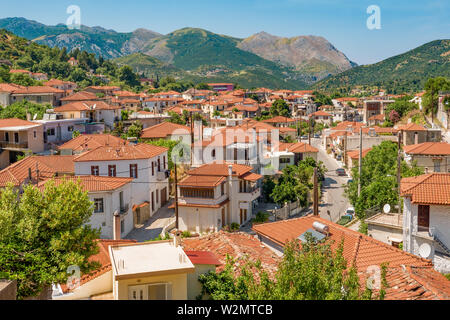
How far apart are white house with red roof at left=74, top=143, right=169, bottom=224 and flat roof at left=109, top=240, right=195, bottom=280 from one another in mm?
15919

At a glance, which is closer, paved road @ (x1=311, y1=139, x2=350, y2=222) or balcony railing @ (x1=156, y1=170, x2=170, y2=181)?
balcony railing @ (x1=156, y1=170, x2=170, y2=181)

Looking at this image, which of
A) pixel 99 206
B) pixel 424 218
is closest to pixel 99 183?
pixel 99 206

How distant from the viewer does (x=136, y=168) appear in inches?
1037

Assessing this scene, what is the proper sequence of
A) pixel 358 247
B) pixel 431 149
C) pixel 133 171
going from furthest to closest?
pixel 431 149 → pixel 133 171 → pixel 358 247

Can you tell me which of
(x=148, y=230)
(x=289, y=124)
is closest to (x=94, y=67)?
(x=289, y=124)

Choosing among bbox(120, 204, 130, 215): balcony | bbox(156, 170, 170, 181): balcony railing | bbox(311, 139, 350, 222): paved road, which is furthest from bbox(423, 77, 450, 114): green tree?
bbox(120, 204, 130, 215): balcony

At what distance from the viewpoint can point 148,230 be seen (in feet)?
79.3

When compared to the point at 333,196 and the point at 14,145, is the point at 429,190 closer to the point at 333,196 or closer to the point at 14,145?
the point at 333,196

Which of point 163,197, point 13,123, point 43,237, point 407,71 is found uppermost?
point 407,71

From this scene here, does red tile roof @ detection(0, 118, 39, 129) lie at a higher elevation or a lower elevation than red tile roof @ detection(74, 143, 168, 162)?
higher

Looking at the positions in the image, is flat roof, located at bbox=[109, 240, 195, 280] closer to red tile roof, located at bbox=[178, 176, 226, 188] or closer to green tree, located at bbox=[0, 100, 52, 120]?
red tile roof, located at bbox=[178, 176, 226, 188]

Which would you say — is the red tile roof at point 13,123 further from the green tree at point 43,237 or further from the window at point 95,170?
the green tree at point 43,237

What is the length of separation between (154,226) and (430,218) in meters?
14.5

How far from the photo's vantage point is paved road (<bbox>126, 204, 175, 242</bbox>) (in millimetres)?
23031
